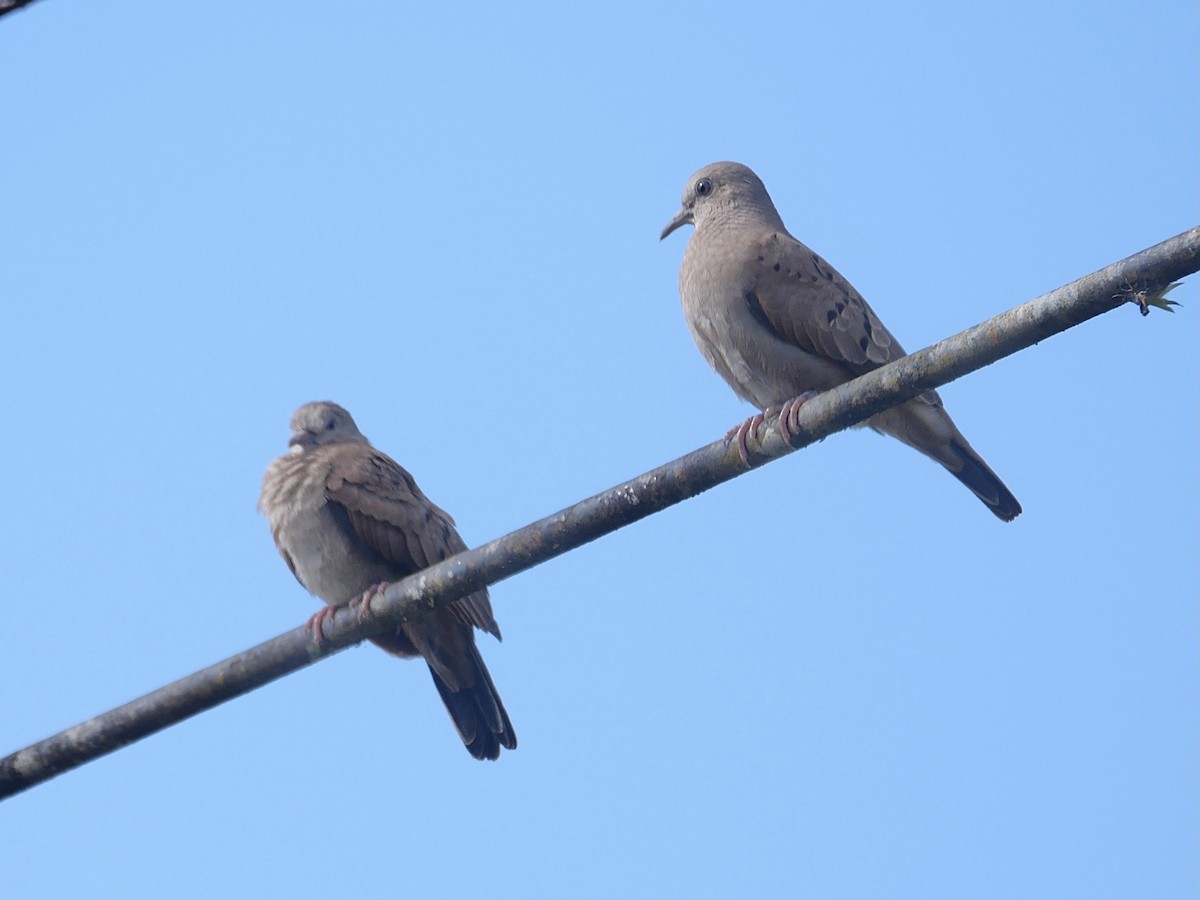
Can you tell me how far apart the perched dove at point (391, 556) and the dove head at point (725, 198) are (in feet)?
6.62

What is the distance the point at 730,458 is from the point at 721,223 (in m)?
3.11

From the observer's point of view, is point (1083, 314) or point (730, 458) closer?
point (1083, 314)

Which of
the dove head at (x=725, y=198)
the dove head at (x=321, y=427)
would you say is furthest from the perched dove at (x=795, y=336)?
the dove head at (x=321, y=427)

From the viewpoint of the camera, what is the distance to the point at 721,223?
7.79 meters

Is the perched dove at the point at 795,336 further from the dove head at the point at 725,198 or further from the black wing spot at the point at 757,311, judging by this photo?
the dove head at the point at 725,198

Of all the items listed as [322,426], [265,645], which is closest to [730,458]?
[265,645]

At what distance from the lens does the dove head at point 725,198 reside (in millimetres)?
7938

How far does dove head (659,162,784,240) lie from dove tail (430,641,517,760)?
95.5 inches

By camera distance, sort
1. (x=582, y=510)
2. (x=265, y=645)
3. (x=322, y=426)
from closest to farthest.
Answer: (x=582, y=510), (x=265, y=645), (x=322, y=426)

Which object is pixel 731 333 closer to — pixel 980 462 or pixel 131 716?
pixel 980 462

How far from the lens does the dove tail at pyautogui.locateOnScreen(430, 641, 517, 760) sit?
23.8 feet

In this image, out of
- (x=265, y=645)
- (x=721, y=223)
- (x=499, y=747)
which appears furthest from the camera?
(x=721, y=223)

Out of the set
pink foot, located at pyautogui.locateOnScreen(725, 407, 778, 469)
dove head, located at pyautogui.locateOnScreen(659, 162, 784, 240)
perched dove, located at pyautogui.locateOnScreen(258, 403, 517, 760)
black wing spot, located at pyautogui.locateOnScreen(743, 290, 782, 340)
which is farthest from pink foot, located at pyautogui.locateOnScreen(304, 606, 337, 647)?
dove head, located at pyautogui.locateOnScreen(659, 162, 784, 240)

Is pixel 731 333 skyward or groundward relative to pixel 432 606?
skyward
